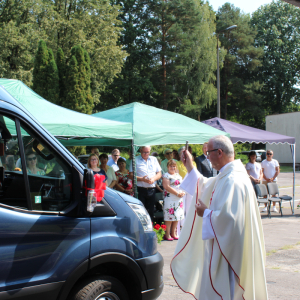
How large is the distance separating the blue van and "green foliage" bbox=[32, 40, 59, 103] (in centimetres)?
2527

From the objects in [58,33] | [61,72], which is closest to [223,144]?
[61,72]

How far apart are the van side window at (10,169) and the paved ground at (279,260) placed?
2.66m

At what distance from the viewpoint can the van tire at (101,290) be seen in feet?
9.36

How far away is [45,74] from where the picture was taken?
1057 inches

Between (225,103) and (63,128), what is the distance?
42513 millimetres

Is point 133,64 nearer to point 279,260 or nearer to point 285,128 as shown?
point 285,128

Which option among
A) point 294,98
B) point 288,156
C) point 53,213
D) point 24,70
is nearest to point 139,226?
point 53,213

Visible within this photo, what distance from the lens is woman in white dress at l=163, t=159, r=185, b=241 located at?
7.52m

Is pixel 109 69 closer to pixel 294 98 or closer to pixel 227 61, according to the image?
pixel 227 61

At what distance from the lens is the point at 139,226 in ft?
10.8

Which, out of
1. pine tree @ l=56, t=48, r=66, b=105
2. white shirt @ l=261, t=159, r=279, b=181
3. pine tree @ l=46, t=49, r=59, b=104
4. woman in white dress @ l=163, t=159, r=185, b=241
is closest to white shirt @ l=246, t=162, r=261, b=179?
white shirt @ l=261, t=159, r=279, b=181

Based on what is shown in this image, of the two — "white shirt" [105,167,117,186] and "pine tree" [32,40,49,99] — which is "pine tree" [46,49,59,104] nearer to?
"pine tree" [32,40,49,99]

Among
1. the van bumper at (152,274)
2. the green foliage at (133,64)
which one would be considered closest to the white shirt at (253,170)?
the van bumper at (152,274)

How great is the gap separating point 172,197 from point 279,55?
4698cm
